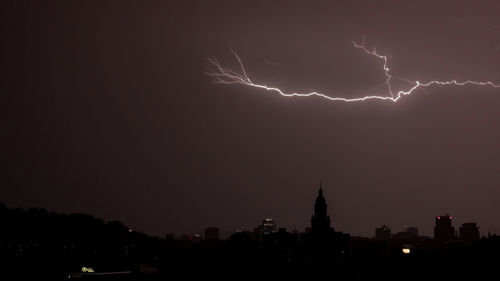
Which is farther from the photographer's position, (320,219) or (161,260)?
(161,260)

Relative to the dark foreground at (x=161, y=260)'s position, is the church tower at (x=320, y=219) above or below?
above

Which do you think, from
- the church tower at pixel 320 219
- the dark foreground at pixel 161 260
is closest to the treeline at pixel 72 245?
the dark foreground at pixel 161 260

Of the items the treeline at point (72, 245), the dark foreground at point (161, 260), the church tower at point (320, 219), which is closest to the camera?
the dark foreground at point (161, 260)

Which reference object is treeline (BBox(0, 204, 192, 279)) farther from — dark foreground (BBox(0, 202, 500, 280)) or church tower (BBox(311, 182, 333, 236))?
church tower (BBox(311, 182, 333, 236))

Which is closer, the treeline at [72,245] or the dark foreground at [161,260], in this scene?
the dark foreground at [161,260]

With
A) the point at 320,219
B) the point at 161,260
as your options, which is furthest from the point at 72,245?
the point at 320,219

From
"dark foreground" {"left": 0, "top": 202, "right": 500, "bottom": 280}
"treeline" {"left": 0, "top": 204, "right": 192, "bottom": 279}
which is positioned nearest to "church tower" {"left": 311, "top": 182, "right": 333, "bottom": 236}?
"dark foreground" {"left": 0, "top": 202, "right": 500, "bottom": 280}

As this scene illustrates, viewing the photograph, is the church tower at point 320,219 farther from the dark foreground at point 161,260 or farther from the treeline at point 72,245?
the treeline at point 72,245

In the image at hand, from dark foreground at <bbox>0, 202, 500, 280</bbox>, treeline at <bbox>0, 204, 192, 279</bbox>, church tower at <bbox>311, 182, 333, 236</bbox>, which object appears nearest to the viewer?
dark foreground at <bbox>0, 202, 500, 280</bbox>

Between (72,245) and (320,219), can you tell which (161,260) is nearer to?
(72,245)

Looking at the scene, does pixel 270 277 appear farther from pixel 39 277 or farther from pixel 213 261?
pixel 39 277

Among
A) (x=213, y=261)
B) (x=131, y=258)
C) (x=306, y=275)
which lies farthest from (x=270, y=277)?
(x=131, y=258)

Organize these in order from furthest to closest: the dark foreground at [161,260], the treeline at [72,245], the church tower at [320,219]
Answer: the church tower at [320,219]
the treeline at [72,245]
the dark foreground at [161,260]
